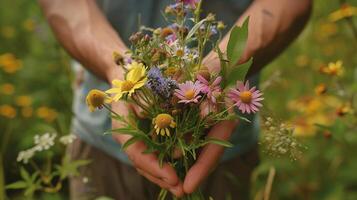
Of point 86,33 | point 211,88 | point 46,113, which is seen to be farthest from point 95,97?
point 46,113

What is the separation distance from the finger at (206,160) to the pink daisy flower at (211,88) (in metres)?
0.08

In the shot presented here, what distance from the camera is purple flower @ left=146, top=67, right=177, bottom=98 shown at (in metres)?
0.71

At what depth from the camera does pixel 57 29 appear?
1.13 meters

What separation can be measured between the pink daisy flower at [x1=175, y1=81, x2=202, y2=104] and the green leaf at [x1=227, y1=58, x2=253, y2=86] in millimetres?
51

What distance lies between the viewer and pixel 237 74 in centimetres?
74

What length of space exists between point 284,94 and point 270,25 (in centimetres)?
108

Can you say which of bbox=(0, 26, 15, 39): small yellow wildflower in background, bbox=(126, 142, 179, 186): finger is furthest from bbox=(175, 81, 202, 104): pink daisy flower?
bbox=(0, 26, 15, 39): small yellow wildflower in background

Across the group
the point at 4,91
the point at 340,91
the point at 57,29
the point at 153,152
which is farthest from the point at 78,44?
the point at 4,91

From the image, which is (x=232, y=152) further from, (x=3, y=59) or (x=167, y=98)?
(x=3, y=59)

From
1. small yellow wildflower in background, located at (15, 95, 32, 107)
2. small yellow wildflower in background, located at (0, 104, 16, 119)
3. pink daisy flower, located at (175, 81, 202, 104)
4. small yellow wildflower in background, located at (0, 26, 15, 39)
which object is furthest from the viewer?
small yellow wildflower in background, located at (0, 26, 15, 39)

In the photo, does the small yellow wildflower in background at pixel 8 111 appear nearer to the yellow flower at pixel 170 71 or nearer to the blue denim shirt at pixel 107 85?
the blue denim shirt at pixel 107 85

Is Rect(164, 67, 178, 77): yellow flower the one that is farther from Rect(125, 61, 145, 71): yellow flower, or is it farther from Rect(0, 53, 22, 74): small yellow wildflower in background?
Rect(0, 53, 22, 74): small yellow wildflower in background

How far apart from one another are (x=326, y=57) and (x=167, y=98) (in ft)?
5.02

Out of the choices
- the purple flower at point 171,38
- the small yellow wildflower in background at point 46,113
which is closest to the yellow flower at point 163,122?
the purple flower at point 171,38
